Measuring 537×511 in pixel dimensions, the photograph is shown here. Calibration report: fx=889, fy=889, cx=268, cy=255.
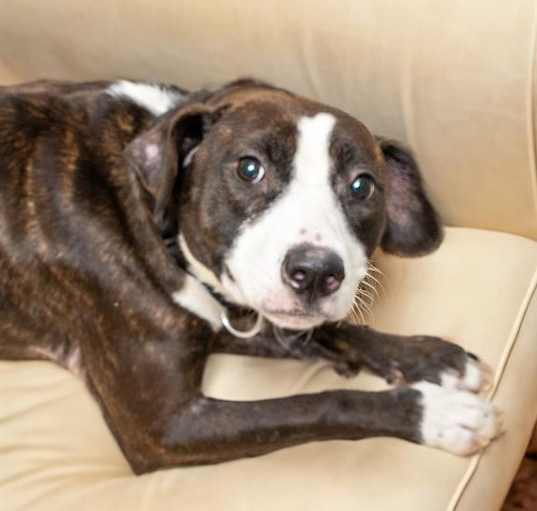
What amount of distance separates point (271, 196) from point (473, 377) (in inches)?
19.0

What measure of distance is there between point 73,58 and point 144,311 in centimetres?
76

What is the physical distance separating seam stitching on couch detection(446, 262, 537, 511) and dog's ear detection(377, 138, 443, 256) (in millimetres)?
195

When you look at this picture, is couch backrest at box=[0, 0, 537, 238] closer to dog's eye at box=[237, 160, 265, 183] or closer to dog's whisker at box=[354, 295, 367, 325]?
dog's whisker at box=[354, 295, 367, 325]

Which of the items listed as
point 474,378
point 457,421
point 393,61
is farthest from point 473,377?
point 393,61

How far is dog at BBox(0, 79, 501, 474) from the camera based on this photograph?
139cm

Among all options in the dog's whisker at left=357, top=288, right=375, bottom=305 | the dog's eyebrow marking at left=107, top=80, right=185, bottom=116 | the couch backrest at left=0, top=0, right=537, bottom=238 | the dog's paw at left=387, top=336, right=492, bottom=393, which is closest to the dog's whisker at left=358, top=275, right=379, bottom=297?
the dog's whisker at left=357, top=288, right=375, bottom=305

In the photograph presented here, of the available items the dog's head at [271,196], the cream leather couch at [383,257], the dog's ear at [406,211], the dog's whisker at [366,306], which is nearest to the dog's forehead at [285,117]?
the dog's head at [271,196]

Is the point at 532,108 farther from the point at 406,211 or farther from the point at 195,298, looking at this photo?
the point at 195,298

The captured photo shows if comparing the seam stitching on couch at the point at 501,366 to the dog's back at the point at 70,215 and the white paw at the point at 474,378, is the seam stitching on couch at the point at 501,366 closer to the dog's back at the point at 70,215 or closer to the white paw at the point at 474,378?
the white paw at the point at 474,378

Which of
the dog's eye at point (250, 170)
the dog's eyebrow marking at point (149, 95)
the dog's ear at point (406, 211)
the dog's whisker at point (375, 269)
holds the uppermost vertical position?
the dog's eye at point (250, 170)

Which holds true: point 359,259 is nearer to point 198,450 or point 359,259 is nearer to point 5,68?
point 198,450

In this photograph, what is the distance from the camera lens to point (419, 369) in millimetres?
1598

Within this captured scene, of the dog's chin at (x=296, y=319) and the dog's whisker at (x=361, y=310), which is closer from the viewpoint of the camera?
the dog's chin at (x=296, y=319)

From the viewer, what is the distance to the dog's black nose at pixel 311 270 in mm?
1281
